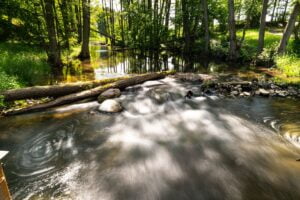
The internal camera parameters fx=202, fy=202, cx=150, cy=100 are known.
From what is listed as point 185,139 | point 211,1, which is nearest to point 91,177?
point 185,139

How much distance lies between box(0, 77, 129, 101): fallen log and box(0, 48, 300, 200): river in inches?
35.9

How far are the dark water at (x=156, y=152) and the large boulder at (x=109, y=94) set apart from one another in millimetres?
735

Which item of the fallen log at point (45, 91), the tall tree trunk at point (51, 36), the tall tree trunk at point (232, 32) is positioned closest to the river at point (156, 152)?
the fallen log at point (45, 91)

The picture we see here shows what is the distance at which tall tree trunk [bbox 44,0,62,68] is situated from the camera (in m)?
11.7

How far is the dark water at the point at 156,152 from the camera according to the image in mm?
3607

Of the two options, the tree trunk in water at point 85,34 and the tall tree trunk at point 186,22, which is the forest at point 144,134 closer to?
the tree trunk in water at point 85,34

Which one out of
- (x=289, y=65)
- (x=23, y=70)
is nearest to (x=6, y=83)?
(x=23, y=70)

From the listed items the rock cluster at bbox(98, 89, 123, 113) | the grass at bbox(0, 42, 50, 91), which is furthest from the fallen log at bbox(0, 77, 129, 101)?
the rock cluster at bbox(98, 89, 123, 113)

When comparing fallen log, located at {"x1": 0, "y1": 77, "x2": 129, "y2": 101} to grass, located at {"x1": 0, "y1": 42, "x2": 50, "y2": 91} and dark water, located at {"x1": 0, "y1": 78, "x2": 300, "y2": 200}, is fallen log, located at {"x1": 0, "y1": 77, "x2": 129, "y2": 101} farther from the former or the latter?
dark water, located at {"x1": 0, "y1": 78, "x2": 300, "y2": 200}

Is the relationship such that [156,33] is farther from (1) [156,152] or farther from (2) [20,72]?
(1) [156,152]

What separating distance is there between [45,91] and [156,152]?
5.07m

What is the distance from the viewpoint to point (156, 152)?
478cm

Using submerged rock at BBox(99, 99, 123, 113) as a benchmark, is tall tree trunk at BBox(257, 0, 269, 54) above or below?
above

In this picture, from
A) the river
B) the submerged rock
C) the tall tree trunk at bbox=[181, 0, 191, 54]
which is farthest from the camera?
the tall tree trunk at bbox=[181, 0, 191, 54]
